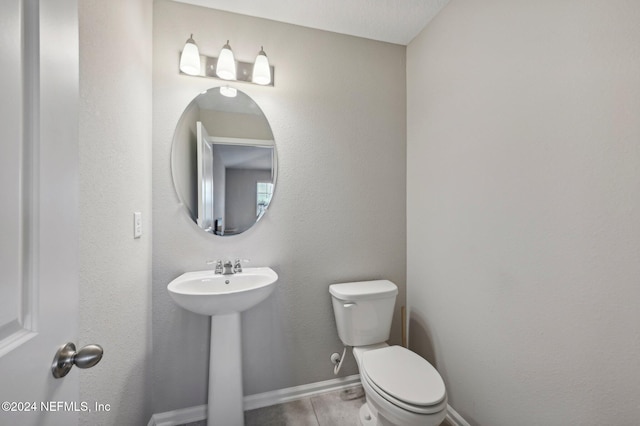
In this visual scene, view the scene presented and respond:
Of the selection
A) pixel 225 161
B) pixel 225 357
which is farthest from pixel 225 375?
pixel 225 161

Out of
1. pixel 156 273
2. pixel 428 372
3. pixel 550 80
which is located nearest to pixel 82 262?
pixel 156 273

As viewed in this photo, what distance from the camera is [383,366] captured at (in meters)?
1.26

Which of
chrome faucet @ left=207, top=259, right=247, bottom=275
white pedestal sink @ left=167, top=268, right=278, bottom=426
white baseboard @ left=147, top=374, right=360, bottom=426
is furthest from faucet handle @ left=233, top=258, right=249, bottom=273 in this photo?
white baseboard @ left=147, top=374, right=360, bottom=426

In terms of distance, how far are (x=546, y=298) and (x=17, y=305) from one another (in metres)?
1.53

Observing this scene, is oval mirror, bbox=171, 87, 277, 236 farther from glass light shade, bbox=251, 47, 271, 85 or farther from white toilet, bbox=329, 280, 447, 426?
white toilet, bbox=329, 280, 447, 426

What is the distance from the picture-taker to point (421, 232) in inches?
68.2

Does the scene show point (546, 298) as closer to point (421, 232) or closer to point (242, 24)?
point (421, 232)

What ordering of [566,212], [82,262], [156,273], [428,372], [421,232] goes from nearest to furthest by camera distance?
[82,262], [566,212], [428,372], [156,273], [421,232]

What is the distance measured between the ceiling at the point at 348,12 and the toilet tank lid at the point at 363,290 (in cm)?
168

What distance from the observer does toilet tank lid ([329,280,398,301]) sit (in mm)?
1518

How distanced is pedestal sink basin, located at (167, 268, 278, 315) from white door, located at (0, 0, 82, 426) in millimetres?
621

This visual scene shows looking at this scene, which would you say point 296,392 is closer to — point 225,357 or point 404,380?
point 225,357

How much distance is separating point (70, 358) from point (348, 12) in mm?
1956

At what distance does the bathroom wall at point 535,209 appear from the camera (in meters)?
0.82
